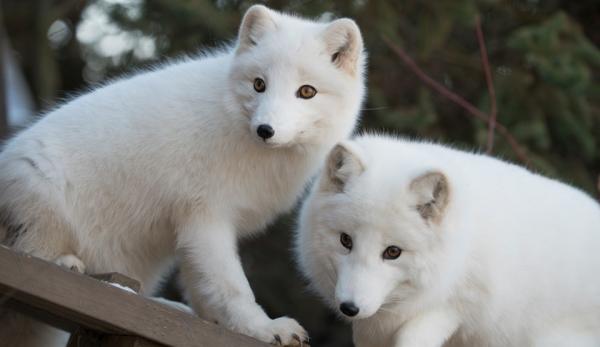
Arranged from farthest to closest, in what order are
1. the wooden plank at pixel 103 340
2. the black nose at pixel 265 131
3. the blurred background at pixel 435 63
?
the blurred background at pixel 435 63 → the black nose at pixel 265 131 → the wooden plank at pixel 103 340

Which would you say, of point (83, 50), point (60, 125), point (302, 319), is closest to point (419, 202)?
point (60, 125)

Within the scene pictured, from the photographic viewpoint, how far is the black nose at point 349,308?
4117mm

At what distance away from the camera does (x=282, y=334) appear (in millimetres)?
4547

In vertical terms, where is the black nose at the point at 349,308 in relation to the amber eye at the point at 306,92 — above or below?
below

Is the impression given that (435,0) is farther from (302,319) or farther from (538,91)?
(302,319)

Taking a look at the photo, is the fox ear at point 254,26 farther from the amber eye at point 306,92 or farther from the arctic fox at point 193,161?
the amber eye at point 306,92

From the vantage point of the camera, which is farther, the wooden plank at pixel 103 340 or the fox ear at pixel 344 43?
the fox ear at pixel 344 43

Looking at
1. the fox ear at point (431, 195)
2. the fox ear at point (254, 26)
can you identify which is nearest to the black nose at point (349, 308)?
the fox ear at point (431, 195)

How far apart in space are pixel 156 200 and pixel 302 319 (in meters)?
6.14

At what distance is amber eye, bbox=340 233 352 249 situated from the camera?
4.35 m

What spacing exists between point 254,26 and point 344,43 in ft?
1.54

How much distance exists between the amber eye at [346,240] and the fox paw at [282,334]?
1.62ft

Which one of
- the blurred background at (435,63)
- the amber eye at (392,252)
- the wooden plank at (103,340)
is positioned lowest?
the blurred background at (435,63)

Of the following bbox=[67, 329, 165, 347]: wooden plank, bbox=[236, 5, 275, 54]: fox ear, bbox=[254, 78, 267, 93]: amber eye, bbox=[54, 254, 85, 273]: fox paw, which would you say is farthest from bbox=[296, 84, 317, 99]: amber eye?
bbox=[67, 329, 165, 347]: wooden plank
